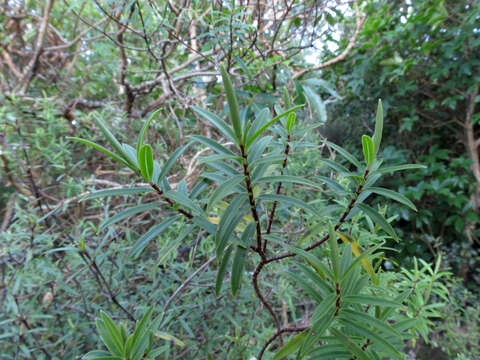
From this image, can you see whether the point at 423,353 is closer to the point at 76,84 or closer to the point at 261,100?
the point at 261,100

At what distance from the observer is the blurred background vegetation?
26.4 inches

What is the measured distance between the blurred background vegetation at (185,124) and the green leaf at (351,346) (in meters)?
0.26

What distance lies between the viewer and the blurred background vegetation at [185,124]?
26.4 inches

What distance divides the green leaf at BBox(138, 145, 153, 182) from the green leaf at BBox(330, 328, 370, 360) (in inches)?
12.5

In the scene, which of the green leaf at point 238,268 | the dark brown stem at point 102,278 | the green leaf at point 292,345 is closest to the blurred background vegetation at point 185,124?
the dark brown stem at point 102,278

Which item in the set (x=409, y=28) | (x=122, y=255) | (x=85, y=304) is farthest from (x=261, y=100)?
(x=409, y=28)

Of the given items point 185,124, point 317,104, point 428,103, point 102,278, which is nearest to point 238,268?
point 102,278

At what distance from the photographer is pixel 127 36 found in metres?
1.67

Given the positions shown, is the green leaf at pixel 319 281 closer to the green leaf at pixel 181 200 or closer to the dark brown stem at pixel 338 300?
the dark brown stem at pixel 338 300

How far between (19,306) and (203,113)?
0.64m

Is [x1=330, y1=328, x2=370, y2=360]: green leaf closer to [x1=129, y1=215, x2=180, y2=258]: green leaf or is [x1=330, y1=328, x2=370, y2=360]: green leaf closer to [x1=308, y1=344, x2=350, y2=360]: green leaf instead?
[x1=308, y1=344, x2=350, y2=360]: green leaf

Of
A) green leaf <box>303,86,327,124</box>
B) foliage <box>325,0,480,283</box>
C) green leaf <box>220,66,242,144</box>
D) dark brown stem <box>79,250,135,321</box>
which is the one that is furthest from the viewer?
foliage <box>325,0,480,283</box>

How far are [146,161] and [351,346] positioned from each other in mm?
349

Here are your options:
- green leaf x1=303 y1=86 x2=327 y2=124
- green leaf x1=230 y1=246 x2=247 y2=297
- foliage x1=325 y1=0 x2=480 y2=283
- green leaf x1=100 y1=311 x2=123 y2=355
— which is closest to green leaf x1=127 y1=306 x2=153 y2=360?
green leaf x1=100 y1=311 x2=123 y2=355
